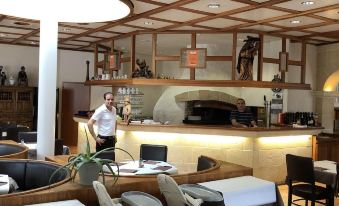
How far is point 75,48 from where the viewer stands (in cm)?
1047

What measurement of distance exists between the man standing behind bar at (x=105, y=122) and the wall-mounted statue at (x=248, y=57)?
2680 mm

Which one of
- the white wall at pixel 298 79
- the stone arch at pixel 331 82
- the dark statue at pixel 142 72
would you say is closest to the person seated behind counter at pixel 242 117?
the white wall at pixel 298 79

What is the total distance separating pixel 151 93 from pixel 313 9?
17.9ft

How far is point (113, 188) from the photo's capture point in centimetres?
314

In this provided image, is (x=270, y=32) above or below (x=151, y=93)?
above

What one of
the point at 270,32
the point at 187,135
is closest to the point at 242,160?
the point at 187,135

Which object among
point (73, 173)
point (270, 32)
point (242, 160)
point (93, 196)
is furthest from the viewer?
point (270, 32)

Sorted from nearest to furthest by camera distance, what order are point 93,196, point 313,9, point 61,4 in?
point 93,196
point 61,4
point 313,9

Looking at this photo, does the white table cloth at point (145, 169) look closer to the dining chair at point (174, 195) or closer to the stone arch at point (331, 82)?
the dining chair at point (174, 195)

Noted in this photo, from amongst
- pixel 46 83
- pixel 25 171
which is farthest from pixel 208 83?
pixel 25 171

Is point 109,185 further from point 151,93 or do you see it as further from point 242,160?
point 151,93

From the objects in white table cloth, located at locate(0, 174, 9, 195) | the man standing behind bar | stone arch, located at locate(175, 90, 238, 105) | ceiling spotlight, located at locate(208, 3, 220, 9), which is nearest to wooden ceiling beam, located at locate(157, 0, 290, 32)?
ceiling spotlight, located at locate(208, 3, 220, 9)

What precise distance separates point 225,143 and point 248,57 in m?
1.66

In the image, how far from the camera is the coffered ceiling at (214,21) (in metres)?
5.14
